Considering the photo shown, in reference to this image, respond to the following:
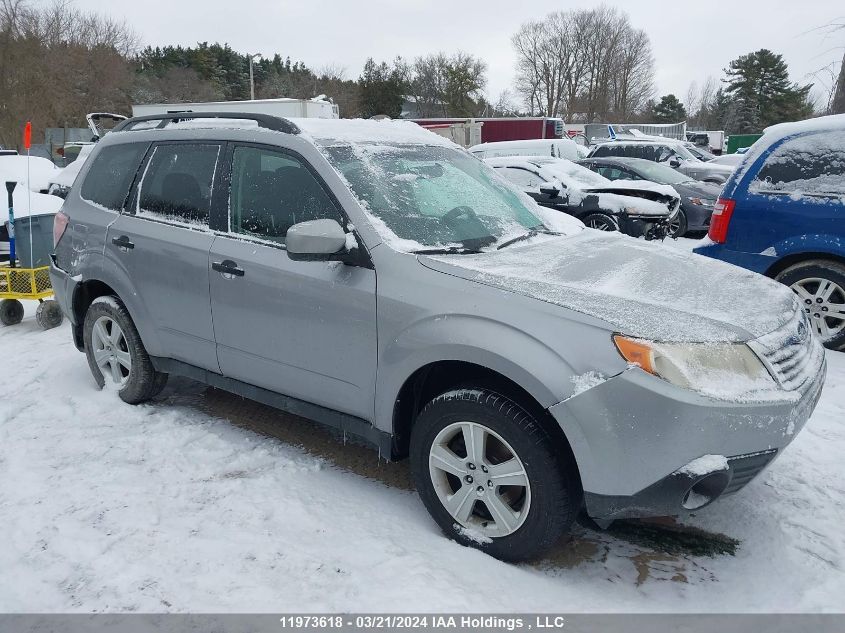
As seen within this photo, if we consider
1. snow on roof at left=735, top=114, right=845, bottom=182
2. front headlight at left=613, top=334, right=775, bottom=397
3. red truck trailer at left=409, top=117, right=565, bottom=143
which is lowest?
front headlight at left=613, top=334, right=775, bottom=397

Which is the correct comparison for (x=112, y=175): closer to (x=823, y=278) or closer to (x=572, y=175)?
(x=823, y=278)

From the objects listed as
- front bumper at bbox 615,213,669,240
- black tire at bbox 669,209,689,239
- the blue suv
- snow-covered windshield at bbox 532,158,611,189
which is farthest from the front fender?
black tire at bbox 669,209,689,239

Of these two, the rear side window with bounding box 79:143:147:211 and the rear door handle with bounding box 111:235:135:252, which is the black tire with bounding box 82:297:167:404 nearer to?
the rear door handle with bounding box 111:235:135:252

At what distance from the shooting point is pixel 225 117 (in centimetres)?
401

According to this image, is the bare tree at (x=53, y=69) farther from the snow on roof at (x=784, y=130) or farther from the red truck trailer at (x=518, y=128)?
the snow on roof at (x=784, y=130)

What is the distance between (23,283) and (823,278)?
7311 mm

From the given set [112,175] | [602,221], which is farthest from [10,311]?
[602,221]

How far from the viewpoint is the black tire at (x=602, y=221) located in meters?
10.4

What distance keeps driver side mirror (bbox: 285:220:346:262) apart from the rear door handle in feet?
5.34

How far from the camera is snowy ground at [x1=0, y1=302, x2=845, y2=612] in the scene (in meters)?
2.66

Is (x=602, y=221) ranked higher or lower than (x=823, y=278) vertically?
higher
